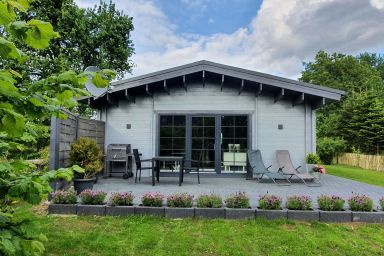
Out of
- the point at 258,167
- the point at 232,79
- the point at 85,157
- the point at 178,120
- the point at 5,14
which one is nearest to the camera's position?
the point at 5,14

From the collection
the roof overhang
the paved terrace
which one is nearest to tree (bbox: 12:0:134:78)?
the roof overhang

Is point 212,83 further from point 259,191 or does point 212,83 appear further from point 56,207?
point 56,207

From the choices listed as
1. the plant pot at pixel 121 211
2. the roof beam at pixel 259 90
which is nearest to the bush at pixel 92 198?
the plant pot at pixel 121 211

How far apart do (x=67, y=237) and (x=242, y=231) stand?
2383 millimetres

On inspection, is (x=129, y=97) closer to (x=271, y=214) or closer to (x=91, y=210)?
(x=91, y=210)

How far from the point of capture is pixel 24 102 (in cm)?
141

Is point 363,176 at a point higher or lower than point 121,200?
lower

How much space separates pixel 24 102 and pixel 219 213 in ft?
13.8

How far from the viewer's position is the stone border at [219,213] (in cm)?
509

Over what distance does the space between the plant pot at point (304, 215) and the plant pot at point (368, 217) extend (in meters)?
0.59

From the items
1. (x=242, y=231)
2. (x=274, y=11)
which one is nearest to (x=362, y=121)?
(x=274, y=11)

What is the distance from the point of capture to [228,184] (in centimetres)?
843

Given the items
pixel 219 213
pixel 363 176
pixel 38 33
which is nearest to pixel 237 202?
pixel 219 213

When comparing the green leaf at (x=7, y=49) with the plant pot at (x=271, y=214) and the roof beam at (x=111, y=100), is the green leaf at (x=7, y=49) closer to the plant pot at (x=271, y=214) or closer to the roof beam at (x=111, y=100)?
the plant pot at (x=271, y=214)
